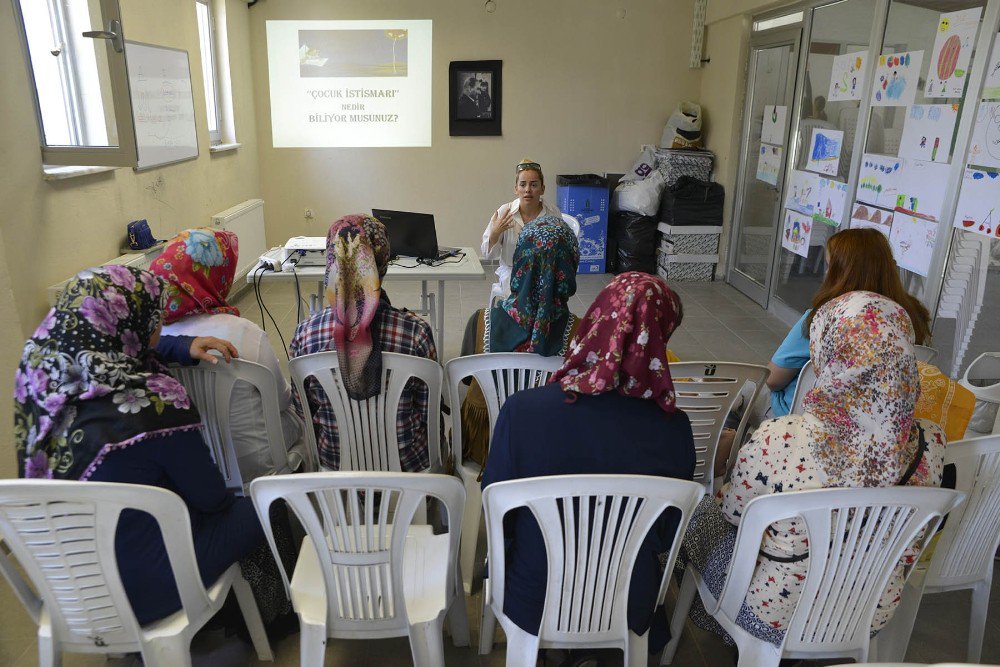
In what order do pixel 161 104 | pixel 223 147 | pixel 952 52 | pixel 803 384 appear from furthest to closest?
pixel 223 147
pixel 161 104
pixel 952 52
pixel 803 384

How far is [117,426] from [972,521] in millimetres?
1947

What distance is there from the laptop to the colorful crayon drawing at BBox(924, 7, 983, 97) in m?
2.55

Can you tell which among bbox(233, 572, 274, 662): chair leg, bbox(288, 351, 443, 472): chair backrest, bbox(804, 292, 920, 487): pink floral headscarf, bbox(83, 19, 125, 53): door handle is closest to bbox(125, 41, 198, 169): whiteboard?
bbox(83, 19, 125, 53): door handle

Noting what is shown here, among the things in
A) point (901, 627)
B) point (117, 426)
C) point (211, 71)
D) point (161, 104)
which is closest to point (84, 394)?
point (117, 426)

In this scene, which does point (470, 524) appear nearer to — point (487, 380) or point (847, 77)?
point (487, 380)

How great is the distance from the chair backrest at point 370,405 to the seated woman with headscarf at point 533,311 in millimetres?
151

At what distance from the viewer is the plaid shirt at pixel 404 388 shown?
1.86 meters

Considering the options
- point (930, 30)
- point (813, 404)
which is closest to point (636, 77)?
point (930, 30)

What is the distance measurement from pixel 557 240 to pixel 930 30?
2.53 meters

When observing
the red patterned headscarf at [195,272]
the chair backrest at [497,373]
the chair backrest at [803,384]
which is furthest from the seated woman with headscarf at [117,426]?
the chair backrest at [803,384]

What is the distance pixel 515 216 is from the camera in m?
3.57

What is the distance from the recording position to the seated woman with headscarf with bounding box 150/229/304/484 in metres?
1.89

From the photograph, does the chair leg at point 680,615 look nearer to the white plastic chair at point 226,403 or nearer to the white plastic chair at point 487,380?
the white plastic chair at point 487,380

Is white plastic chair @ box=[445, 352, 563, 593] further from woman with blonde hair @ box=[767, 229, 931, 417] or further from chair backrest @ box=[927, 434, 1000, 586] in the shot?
chair backrest @ box=[927, 434, 1000, 586]
